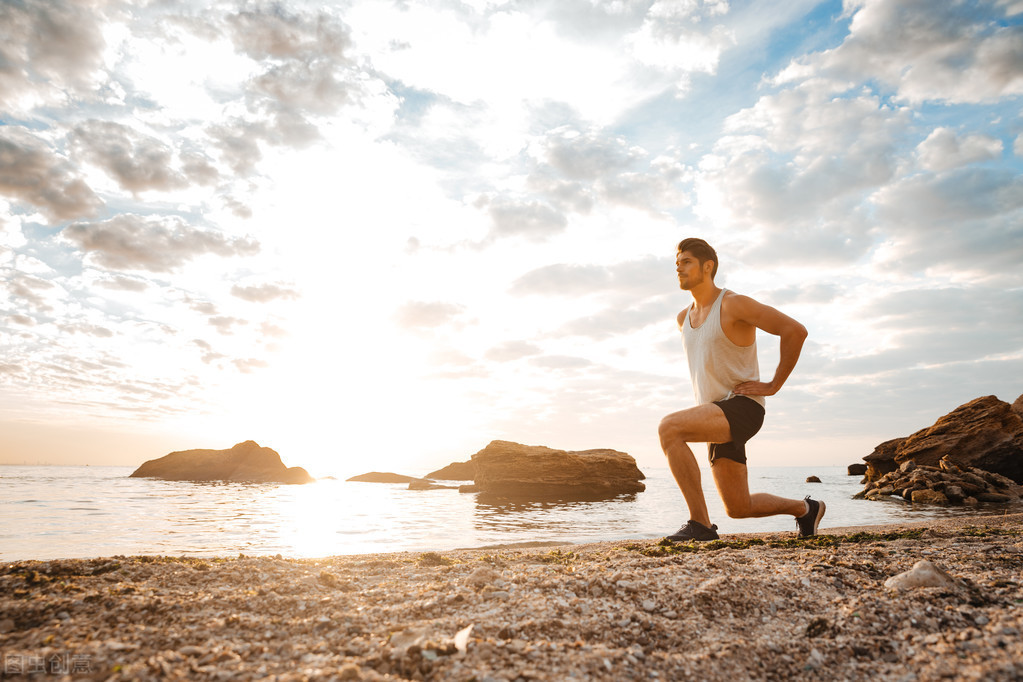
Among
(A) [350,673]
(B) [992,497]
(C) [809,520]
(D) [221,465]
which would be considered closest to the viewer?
(A) [350,673]

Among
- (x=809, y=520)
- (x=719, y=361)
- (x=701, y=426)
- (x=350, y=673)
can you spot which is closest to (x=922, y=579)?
(x=701, y=426)

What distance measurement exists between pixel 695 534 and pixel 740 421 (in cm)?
108

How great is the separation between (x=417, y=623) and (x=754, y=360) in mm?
3719

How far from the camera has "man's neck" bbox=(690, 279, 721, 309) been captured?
15.9 feet

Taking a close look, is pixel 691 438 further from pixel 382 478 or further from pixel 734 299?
pixel 382 478

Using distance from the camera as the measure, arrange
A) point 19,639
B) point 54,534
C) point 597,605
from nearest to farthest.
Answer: point 19,639 → point 597,605 → point 54,534

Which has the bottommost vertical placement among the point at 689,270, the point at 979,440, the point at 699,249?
the point at 979,440

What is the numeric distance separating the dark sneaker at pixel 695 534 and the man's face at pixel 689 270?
2.22 m

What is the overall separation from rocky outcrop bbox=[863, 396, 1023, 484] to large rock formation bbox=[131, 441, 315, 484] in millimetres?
46141

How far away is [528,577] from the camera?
9.28 feet

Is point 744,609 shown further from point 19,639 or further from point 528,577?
point 19,639

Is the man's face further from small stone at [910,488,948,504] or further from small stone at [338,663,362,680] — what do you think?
small stone at [910,488,948,504]

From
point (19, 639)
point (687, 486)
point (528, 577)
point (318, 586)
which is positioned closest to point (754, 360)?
point (687, 486)

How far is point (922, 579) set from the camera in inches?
103
